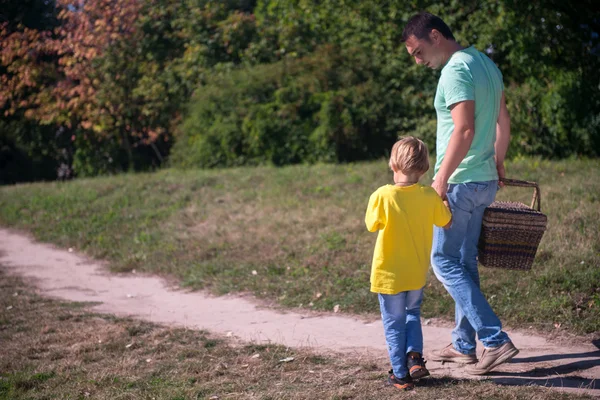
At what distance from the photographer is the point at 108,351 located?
16.7 feet

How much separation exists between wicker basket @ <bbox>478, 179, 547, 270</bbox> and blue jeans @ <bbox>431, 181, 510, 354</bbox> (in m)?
0.06

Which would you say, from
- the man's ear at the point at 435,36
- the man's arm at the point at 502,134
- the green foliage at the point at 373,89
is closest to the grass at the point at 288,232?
the green foliage at the point at 373,89

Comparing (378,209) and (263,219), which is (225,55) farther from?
(378,209)

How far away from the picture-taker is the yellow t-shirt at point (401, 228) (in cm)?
378

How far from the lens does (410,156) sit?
3.79m

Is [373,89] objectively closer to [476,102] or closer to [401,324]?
[476,102]

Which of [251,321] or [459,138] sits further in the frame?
[251,321]

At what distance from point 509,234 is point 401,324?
0.89 m

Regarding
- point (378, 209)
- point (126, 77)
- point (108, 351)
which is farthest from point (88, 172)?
point (378, 209)

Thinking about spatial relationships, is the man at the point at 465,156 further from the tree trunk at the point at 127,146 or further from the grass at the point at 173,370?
the tree trunk at the point at 127,146

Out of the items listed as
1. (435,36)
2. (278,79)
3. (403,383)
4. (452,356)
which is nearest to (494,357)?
Result: (452,356)

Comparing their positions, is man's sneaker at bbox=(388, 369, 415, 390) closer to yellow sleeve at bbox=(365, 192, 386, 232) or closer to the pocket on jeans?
yellow sleeve at bbox=(365, 192, 386, 232)

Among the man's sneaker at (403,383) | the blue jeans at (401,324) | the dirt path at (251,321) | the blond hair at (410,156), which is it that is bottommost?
the dirt path at (251,321)

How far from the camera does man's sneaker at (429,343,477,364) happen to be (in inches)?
169
